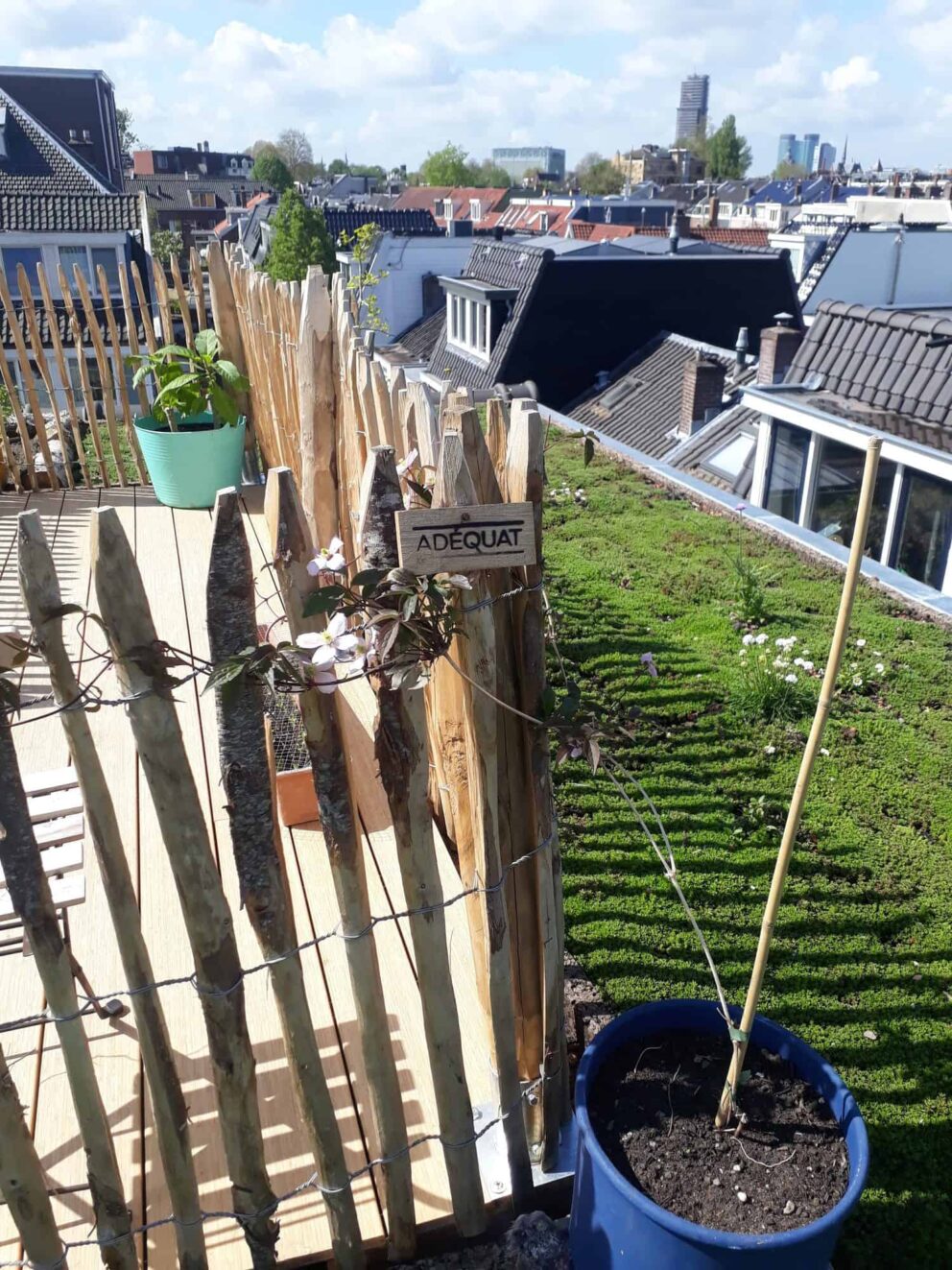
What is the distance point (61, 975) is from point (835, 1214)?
145 cm

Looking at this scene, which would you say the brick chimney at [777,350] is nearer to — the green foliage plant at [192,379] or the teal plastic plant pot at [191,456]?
the teal plastic plant pot at [191,456]

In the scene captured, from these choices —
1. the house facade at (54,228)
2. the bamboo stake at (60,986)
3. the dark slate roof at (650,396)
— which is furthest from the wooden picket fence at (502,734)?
the dark slate roof at (650,396)

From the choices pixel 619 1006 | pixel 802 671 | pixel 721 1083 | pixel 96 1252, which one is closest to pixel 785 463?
pixel 802 671

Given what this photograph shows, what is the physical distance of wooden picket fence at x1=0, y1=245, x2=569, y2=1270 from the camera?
1.54 meters

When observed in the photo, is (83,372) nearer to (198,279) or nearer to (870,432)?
(198,279)

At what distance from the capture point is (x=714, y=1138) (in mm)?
1942

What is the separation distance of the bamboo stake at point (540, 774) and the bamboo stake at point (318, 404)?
242 cm

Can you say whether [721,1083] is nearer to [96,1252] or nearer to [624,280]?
[96,1252]

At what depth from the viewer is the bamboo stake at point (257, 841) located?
1.52 metres

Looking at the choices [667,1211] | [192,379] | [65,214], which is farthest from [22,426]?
[65,214]

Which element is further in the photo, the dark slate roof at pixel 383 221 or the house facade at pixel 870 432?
the dark slate roof at pixel 383 221

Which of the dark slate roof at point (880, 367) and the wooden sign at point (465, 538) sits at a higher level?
the wooden sign at point (465, 538)

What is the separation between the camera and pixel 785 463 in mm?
10336

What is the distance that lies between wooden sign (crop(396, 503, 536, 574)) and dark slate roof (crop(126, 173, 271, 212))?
52935 mm
